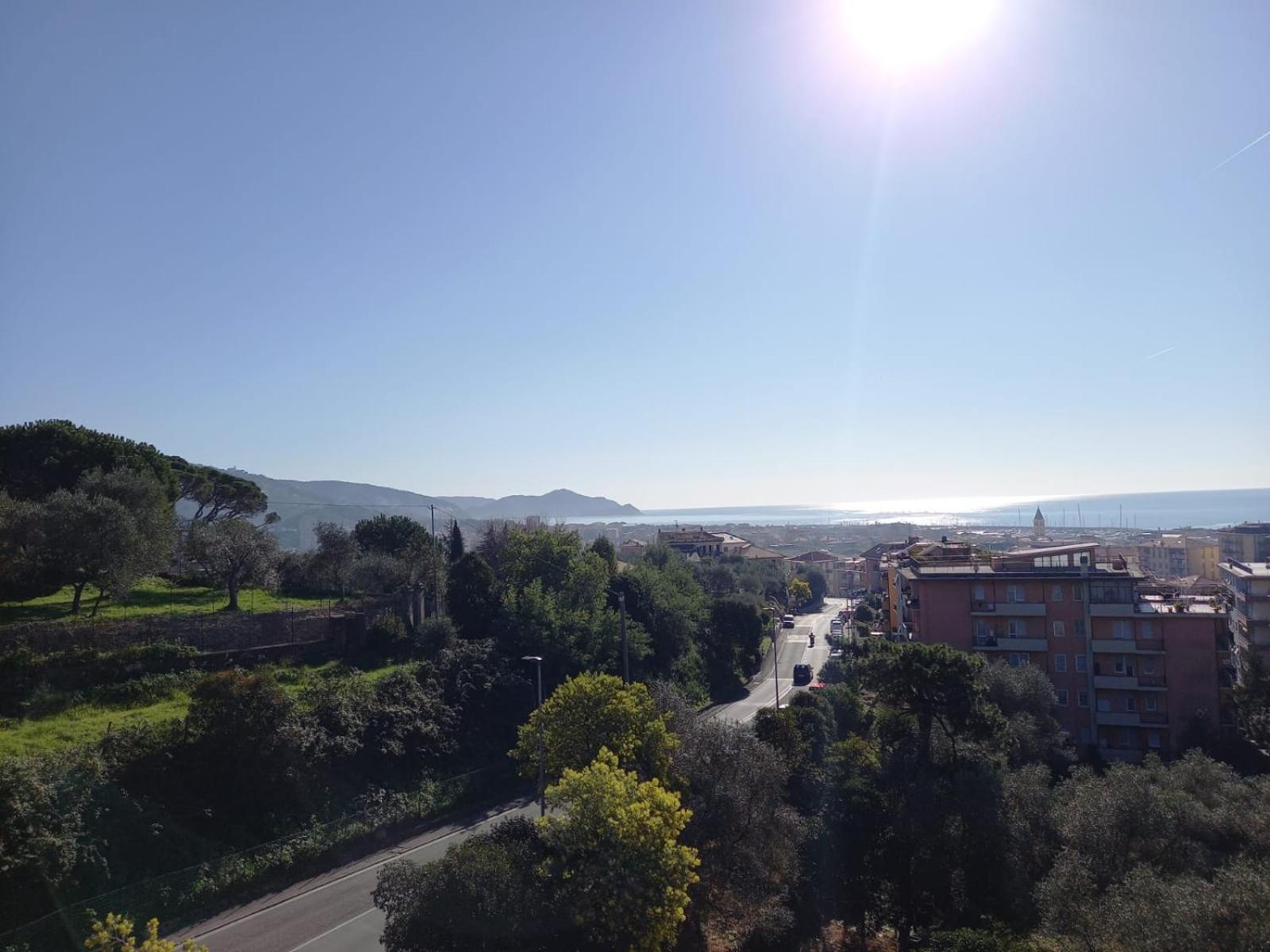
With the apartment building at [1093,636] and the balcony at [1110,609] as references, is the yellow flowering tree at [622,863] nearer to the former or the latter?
the apartment building at [1093,636]

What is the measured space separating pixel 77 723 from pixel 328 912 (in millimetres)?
8006

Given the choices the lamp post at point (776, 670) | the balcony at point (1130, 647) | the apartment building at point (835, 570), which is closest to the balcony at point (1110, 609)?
the balcony at point (1130, 647)

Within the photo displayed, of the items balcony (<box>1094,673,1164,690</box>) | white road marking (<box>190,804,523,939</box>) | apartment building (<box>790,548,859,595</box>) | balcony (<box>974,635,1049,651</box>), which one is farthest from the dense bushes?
apartment building (<box>790,548,859,595</box>)

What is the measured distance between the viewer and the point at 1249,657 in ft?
87.1

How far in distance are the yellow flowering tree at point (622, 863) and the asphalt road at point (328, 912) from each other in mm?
5226

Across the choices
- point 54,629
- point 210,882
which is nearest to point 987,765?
point 210,882

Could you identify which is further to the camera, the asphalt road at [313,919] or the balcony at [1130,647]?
the balcony at [1130,647]

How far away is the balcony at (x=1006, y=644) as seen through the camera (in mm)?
30562

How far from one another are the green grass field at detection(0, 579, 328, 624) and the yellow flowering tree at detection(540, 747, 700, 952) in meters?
17.6

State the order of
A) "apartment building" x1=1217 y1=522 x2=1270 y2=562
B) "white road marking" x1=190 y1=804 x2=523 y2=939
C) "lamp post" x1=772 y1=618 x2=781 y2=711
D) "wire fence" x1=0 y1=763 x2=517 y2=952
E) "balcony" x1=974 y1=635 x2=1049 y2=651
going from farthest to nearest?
"apartment building" x1=1217 y1=522 x2=1270 y2=562 → "lamp post" x1=772 y1=618 x2=781 y2=711 → "balcony" x1=974 y1=635 x2=1049 y2=651 → "white road marking" x1=190 y1=804 x2=523 y2=939 → "wire fence" x1=0 y1=763 x2=517 y2=952

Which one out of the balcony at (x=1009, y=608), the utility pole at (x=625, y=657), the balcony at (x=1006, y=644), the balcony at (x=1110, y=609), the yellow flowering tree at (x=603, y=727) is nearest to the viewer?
the yellow flowering tree at (x=603, y=727)

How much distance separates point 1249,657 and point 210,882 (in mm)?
32717

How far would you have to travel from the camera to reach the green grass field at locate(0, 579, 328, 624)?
2333cm

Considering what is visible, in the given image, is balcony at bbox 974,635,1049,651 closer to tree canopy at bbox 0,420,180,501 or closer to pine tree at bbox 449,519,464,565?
pine tree at bbox 449,519,464,565
